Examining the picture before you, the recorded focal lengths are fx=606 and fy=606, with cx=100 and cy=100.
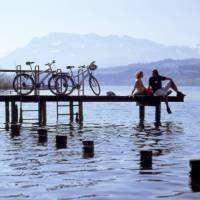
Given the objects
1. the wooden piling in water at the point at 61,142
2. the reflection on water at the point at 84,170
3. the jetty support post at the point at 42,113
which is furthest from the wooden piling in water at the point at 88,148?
the jetty support post at the point at 42,113

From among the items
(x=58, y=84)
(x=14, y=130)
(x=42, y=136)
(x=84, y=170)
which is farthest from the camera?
(x=58, y=84)

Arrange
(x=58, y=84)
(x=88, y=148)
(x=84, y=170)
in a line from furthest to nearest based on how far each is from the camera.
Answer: (x=58, y=84) < (x=88, y=148) < (x=84, y=170)

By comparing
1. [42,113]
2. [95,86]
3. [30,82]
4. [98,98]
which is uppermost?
[30,82]

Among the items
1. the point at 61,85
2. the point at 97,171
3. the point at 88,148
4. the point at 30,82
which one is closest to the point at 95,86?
the point at 61,85

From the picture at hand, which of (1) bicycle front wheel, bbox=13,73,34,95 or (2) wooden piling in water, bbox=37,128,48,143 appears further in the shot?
(1) bicycle front wheel, bbox=13,73,34,95

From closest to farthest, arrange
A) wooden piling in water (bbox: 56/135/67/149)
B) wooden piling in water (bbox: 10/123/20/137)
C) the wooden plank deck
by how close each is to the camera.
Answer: wooden piling in water (bbox: 56/135/67/149) < wooden piling in water (bbox: 10/123/20/137) < the wooden plank deck

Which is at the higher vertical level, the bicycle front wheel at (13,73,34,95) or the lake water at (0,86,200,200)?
the bicycle front wheel at (13,73,34,95)

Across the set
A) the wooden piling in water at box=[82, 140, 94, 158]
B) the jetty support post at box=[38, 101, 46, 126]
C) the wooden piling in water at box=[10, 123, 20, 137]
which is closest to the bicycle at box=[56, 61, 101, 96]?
the jetty support post at box=[38, 101, 46, 126]

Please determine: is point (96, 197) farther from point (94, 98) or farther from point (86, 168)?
point (94, 98)

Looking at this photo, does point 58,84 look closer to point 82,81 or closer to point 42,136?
point 82,81

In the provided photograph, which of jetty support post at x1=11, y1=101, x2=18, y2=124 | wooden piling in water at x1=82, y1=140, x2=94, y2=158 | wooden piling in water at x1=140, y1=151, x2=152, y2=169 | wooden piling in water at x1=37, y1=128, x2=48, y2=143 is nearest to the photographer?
wooden piling in water at x1=140, y1=151, x2=152, y2=169

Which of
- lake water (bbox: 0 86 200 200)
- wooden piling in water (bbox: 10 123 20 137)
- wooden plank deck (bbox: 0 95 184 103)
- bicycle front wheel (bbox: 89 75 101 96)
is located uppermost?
bicycle front wheel (bbox: 89 75 101 96)

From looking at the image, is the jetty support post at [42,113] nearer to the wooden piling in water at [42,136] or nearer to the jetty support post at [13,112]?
the jetty support post at [13,112]

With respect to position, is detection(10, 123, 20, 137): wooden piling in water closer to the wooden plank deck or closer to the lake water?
the lake water
